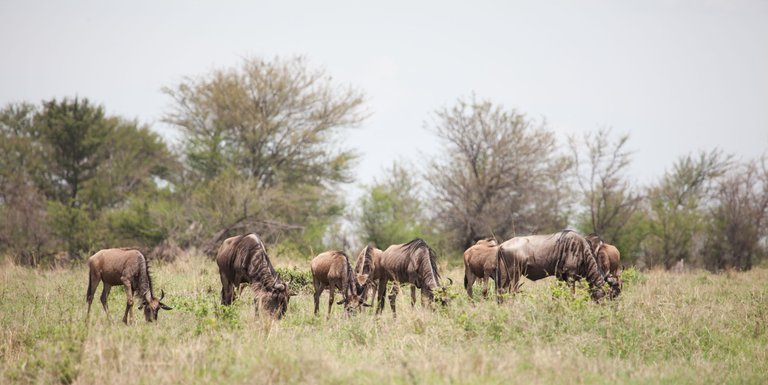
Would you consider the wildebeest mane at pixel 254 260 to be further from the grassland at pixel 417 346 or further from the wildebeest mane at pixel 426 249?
the wildebeest mane at pixel 426 249

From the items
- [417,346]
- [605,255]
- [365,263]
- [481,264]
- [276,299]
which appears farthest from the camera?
[605,255]

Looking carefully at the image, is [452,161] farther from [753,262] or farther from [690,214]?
[753,262]

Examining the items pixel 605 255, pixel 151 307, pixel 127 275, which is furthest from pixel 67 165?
pixel 605 255

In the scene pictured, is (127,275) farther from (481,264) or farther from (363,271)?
(481,264)

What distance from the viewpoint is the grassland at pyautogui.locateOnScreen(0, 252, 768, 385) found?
7320 mm

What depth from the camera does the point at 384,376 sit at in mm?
7188

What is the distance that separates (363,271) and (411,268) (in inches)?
33.7

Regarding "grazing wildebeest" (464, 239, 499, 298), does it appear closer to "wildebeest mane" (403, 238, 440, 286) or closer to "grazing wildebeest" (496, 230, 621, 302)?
"grazing wildebeest" (496, 230, 621, 302)

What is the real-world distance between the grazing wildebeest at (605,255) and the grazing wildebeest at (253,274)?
6.40 m

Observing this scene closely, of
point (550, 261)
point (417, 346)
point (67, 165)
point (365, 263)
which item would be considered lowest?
point (417, 346)

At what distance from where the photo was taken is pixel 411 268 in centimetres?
1224

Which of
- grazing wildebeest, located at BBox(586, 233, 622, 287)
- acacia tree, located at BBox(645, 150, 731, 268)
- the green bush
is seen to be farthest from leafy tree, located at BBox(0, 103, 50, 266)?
acacia tree, located at BBox(645, 150, 731, 268)

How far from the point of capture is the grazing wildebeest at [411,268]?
11.9 meters

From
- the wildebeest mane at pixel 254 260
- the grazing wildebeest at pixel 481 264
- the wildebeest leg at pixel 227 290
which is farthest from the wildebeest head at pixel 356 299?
the grazing wildebeest at pixel 481 264
